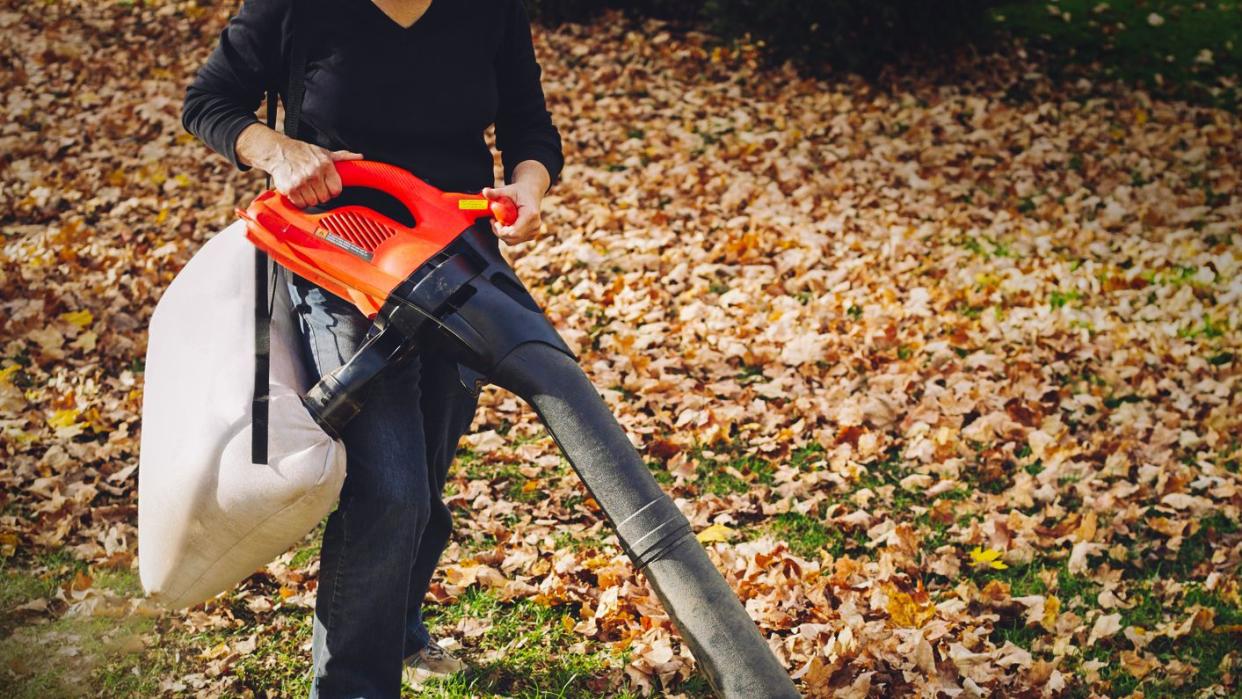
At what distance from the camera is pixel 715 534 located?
3736mm

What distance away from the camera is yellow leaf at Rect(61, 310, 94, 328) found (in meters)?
5.23

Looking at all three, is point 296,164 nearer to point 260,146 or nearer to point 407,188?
point 260,146

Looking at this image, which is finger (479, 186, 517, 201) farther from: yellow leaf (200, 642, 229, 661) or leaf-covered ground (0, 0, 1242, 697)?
yellow leaf (200, 642, 229, 661)

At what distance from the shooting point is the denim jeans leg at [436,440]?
238 cm

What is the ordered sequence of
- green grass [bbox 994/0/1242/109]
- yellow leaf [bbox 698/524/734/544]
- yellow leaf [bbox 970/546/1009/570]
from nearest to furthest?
yellow leaf [bbox 970/546/1009/570], yellow leaf [bbox 698/524/734/544], green grass [bbox 994/0/1242/109]

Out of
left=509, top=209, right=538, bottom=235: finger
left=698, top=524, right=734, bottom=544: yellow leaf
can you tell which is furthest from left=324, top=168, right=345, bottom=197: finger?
left=698, top=524, right=734, bottom=544: yellow leaf

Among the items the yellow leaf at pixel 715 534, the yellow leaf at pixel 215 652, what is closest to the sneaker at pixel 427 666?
the yellow leaf at pixel 215 652

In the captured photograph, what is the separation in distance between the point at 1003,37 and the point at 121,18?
8379 mm

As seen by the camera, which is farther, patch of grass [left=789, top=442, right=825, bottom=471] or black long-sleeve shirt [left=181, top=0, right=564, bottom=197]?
patch of grass [left=789, top=442, right=825, bottom=471]

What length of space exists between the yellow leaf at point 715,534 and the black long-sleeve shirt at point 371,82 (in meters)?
1.84

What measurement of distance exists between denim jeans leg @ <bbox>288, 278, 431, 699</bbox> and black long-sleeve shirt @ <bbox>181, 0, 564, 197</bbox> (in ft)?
1.36

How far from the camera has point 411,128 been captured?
2.23 meters

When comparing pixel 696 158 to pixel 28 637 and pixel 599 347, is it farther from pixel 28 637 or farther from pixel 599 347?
pixel 28 637

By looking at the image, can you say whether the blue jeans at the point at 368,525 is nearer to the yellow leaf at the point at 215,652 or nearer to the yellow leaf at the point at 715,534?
the yellow leaf at the point at 215,652
